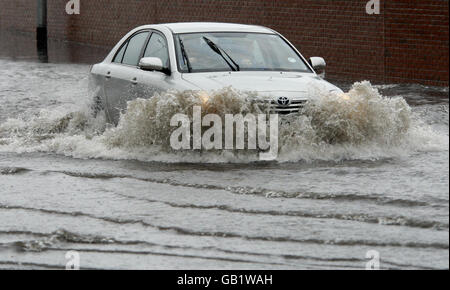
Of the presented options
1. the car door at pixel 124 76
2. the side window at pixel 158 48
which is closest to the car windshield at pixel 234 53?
the side window at pixel 158 48

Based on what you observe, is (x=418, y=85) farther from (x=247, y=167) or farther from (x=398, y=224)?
(x=398, y=224)

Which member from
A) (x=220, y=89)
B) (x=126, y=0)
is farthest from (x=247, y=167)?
(x=126, y=0)

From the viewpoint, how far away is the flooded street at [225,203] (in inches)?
272

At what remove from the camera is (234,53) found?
38.3ft

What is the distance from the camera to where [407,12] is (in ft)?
57.3

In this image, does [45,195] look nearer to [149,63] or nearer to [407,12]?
[149,63]

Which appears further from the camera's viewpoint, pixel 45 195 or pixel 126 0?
pixel 126 0

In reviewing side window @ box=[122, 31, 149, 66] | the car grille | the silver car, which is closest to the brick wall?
the silver car

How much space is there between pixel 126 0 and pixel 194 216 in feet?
62.8

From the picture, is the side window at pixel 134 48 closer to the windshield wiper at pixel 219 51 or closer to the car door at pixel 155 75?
the car door at pixel 155 75

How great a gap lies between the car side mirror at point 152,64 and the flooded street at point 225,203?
72cm

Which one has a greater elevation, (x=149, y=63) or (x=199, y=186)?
(x=149, y=63)

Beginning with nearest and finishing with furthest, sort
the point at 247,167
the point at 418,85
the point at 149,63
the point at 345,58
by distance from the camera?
the point at 247,167, the point at 149,63, the point at 418,85, the point at 345,58

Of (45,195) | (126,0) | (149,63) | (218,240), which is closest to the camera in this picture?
(218,240)
